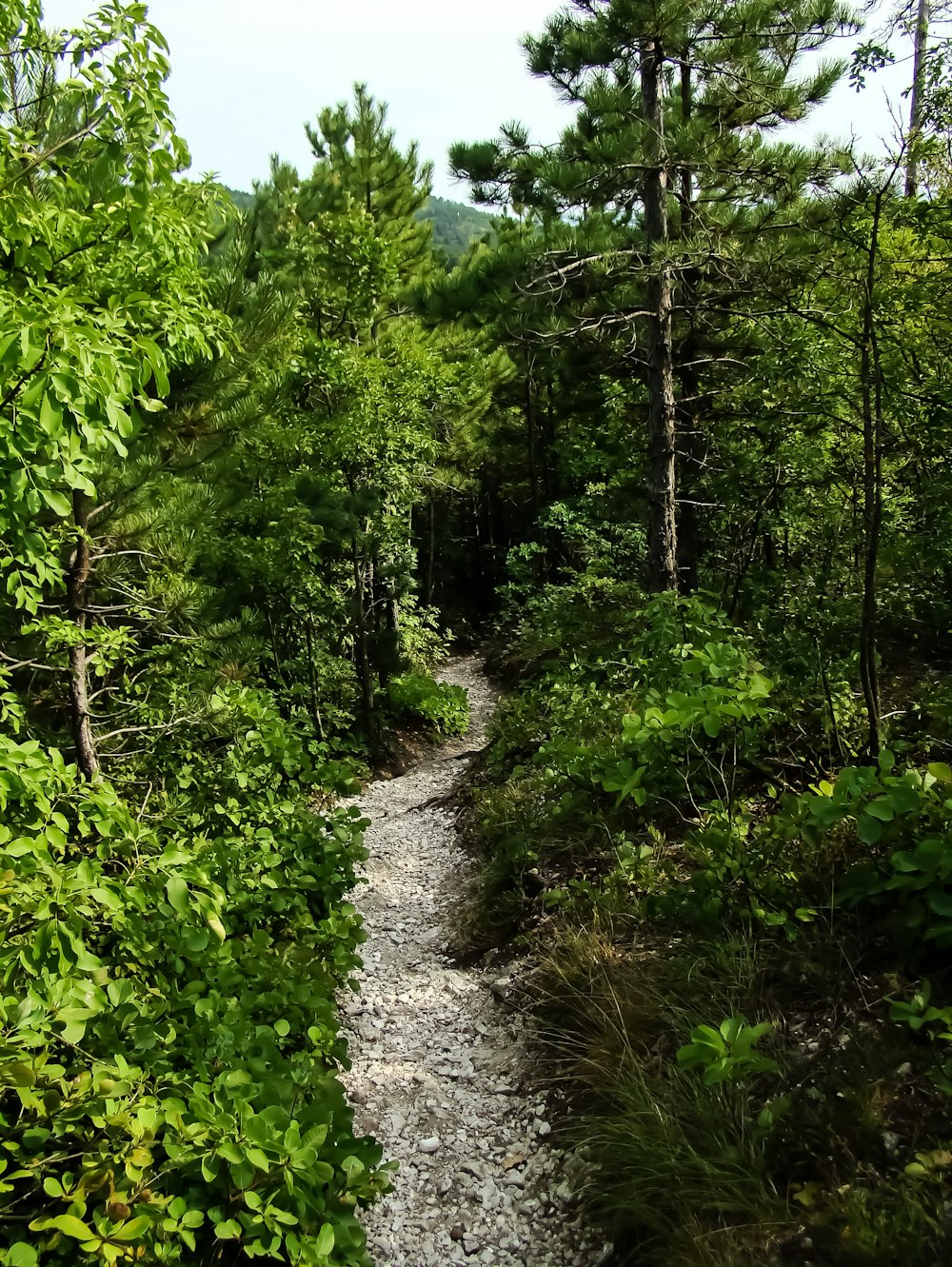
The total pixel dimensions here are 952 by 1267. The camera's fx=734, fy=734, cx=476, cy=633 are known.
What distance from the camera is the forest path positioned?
2725 millimetres

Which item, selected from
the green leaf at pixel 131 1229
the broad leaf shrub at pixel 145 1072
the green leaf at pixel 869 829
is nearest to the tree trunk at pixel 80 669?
the broad leaf shrub at pixel 145 1072

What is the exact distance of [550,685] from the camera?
305 inches

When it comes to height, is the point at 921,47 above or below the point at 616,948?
above

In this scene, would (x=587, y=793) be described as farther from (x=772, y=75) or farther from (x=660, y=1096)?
(x=772, y=75)

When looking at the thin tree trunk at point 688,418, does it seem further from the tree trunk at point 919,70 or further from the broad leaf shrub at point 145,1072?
the broad leaf shrub at point 145,1072

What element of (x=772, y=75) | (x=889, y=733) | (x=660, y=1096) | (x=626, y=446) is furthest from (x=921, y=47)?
(x=626, y=446)

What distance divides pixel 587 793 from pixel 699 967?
1957mm

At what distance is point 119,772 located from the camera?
15.6ft

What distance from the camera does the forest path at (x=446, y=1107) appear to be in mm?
2725

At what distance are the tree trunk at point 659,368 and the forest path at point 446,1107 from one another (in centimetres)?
345

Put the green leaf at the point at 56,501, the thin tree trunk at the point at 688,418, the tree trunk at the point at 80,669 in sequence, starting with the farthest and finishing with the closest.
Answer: the thin tree trunk at the point at 688,418, the tree trunk at the point at 80,669, the green leaf at the point at 56,501

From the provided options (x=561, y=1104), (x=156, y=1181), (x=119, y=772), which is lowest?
(x=561, y=1104)

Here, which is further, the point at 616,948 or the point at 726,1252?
the point at 616,948

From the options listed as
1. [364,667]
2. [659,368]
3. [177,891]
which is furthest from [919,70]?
[364,667]
